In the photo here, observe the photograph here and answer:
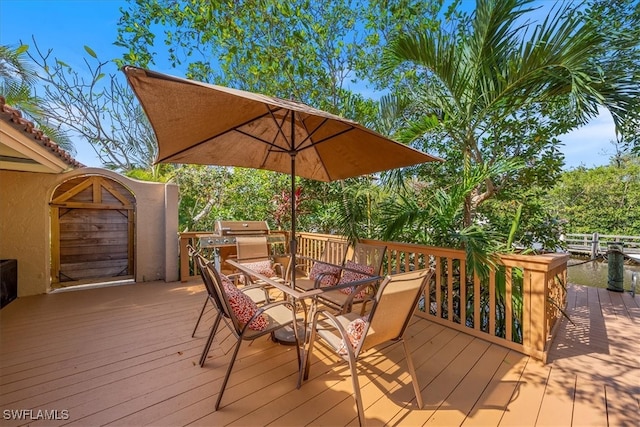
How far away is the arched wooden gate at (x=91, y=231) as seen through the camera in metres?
4.90

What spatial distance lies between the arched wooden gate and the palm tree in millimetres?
5539

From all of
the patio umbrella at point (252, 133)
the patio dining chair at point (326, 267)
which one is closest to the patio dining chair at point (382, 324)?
the patio umbrella at point (252, 133)

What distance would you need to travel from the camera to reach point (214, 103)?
79.8 inches

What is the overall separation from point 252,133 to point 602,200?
1701 cm

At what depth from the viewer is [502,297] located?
298 cm

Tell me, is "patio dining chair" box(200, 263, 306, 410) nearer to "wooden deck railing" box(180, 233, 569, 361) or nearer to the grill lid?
"wooden deck railing" box(180, 233, 569, 361)

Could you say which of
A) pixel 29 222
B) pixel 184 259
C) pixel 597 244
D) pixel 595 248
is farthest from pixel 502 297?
pixel 597 244

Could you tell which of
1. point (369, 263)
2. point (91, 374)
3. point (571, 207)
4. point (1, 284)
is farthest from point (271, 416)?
point (571, 207)

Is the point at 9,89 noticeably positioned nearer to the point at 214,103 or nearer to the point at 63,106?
the point at 63,106

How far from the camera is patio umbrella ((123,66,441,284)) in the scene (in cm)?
176

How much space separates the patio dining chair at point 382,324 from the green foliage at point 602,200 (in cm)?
1353

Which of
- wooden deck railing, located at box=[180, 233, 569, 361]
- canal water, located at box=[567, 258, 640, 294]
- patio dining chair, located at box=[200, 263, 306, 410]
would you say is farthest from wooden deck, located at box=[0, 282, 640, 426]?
canal water, located at box=[567, 258, 640, 294]

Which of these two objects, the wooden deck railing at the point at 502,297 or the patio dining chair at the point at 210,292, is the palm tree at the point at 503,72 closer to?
the wooden deck railing at the point at 502,297

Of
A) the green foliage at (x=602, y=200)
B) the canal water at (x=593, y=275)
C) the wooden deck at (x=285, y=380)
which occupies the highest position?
the green foliage at (x=602, y=200)
